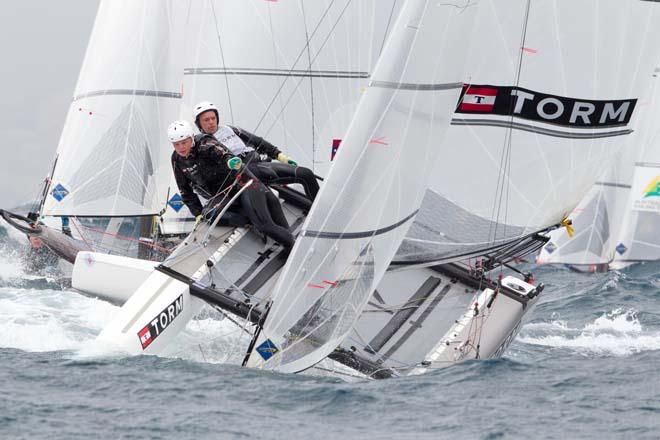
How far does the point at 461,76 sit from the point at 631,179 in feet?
45.3

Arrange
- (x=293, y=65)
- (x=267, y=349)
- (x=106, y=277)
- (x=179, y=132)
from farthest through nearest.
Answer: (x=293, y=65), (x=106, y=277), (x=179, y=132), (x=267, y=349)

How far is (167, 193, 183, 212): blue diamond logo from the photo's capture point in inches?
474

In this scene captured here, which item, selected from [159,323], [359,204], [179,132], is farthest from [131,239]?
[359,204]

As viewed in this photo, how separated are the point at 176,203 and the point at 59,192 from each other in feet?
5.57

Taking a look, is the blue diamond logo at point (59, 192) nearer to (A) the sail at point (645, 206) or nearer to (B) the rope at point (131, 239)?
(B) the rope at point (131, 239)

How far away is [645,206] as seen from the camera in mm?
20422

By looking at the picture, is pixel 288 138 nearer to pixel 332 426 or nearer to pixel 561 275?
pixel 332 426

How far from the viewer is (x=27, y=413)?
5.67 metres

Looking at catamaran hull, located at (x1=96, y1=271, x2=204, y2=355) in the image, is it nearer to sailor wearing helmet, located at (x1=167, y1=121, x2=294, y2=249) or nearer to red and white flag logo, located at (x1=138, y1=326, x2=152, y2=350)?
red and white flag logo, located at (x1=138, y1=326, x2=152, y2=350)

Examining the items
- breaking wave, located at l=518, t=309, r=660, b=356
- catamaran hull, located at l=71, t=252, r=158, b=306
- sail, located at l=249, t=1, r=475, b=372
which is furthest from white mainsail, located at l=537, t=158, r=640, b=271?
sail, located at l=249, t=1, r=475, b=372

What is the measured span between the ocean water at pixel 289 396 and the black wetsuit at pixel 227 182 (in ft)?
2.68

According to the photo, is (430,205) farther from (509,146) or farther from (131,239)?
→ (131,239)

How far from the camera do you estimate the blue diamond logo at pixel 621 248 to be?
826 inches

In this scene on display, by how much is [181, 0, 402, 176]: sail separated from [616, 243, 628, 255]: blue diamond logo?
1128 centimetres
